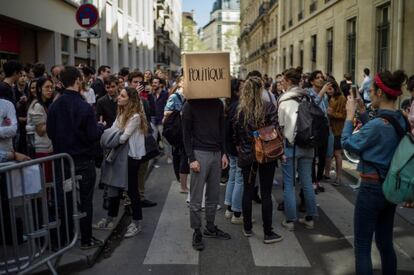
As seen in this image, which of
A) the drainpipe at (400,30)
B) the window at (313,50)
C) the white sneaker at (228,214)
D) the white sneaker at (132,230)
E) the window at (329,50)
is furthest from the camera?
the window at (313,50)

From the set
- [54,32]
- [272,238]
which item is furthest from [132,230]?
[54,32]

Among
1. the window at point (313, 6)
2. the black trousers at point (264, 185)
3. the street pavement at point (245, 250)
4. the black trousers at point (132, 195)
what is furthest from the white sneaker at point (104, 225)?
the window at point (313, 6)

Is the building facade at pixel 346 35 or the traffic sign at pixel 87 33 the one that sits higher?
the building facade at pixel 346 35

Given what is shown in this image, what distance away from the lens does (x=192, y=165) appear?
5.18m

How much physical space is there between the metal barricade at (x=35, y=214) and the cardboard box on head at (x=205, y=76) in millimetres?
1559

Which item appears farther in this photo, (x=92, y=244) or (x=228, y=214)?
(x=228, y=214)

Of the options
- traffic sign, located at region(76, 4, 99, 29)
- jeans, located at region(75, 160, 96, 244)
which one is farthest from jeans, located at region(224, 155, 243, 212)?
traffic sign, located at region(76, 4, 99, 29)

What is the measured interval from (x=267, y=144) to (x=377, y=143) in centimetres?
175

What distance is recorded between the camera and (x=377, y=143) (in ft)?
12.0

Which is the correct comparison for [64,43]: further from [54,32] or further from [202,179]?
[202,179]

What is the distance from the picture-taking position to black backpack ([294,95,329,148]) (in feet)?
18.5

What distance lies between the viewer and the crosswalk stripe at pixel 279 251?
16.0 feet

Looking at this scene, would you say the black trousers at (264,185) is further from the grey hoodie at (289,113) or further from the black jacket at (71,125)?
the black jacket at (71,125)

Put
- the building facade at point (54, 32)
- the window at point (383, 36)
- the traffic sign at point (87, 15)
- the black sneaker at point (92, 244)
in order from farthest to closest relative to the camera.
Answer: the window at point (383, 36), the building facade at point (54, 32), the traffic sign at point (87, 15), the black sneaker at point (92, 244)
